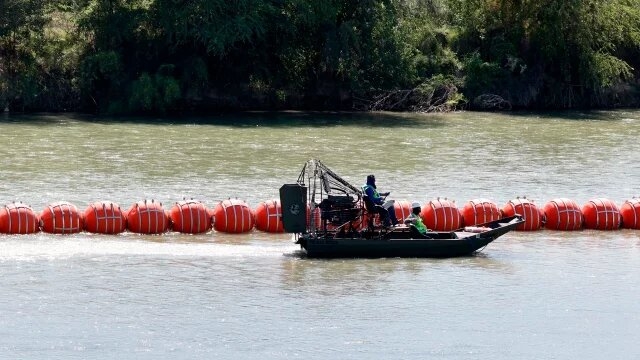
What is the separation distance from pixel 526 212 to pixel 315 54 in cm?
2841

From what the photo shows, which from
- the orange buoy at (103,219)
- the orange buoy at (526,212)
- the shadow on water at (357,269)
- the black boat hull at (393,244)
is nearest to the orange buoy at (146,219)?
the orange buoy at (103,219)

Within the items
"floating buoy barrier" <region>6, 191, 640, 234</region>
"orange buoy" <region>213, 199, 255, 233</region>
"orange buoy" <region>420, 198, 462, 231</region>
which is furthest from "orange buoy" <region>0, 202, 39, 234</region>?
"orange buoy" <region>420, 198, 462, 231</region>

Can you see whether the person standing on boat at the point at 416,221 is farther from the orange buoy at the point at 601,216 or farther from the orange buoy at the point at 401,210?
the orange buoy at the point at 601,216

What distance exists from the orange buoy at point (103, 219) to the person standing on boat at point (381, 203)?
6272 mm

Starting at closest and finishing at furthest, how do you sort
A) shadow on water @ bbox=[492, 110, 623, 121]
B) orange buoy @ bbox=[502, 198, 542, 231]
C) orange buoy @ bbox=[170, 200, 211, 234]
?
orange buoy @ bbox=[170, 200, 211, 234]
orange buoy @ bbox=[502, 198, 542, 231]
shadow on water @ bbox=[492, 110, 623, 121]

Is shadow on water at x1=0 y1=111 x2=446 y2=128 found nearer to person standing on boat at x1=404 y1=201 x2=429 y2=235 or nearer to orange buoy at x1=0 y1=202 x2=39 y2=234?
orange buoy at x1=0 y1=202 x2=39 y2=234

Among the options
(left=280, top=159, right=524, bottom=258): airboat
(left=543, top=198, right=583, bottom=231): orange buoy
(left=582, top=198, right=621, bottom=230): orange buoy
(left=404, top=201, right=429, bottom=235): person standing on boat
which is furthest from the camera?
(left=582, top=198, right=621, bottom=230): orange buoy

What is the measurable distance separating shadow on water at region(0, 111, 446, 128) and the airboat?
79.0 feet

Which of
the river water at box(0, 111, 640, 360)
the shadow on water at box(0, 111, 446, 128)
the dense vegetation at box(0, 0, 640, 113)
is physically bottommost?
the river water at box(0, 111, 640, 360)

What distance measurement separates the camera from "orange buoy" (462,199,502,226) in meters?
32.9

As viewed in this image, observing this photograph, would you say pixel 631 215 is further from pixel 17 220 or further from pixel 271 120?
pixel 271 120

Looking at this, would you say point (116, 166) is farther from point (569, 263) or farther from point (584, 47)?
point (584, 47)

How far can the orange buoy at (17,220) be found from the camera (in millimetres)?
30922

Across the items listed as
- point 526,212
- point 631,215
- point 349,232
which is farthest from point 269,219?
point 631,215
